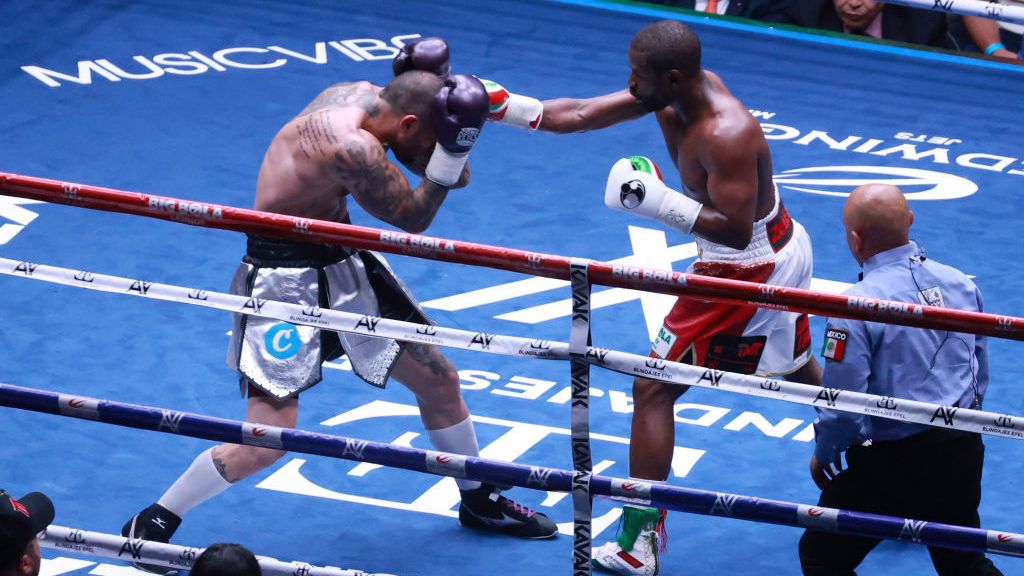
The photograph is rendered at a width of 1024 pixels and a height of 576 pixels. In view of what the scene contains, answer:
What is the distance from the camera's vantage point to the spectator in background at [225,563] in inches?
93.5

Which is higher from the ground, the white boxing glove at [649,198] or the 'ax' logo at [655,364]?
the 'ax' logo at [655,364]

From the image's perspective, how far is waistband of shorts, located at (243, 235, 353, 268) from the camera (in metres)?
3.81

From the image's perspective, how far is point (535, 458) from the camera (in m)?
4.44

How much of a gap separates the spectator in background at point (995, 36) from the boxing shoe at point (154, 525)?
223 inches

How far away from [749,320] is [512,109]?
1093 millimetres

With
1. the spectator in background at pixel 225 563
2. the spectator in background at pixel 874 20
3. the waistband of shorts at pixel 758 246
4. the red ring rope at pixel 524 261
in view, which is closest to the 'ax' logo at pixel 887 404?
the red ring rope at pixel 524 261

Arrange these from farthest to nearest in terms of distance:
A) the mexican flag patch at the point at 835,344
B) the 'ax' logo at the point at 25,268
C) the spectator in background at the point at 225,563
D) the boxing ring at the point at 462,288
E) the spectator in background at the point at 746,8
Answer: the spectator in background at the point at 746,8 < the mexican flag patch at the point at 835,344 < the 'ax' logo at the point at 25,268 < the boxing ring at the point at 462,288 < the spectator in background at the point at 225,563

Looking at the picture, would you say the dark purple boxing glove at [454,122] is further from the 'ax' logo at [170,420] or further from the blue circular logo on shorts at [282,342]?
the 'ax' logo at [170,420]

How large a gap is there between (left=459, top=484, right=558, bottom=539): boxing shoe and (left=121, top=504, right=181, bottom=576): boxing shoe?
805 mm

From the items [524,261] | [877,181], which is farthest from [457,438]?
[877,181]

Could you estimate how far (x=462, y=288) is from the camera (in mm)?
5512

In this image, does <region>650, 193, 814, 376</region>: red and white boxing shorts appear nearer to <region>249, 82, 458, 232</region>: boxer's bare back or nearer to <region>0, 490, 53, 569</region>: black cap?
<region>249, 82, 458, 232</region>: boxer's bare back

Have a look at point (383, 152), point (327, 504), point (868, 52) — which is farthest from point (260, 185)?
point (868, 52)

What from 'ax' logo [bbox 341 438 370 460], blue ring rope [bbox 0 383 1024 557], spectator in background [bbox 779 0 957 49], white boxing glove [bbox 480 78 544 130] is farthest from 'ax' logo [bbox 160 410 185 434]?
spectator in background [bbox 779 0 957 49]
